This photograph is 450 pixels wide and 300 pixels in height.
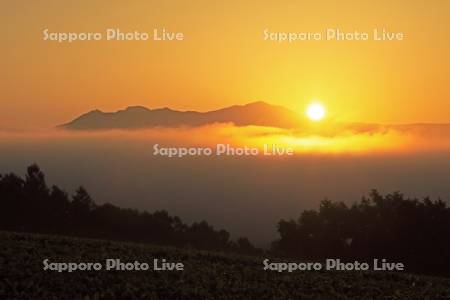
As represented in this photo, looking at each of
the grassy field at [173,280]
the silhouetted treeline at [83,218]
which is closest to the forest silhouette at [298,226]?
the silhouetted treeline at [83,218]

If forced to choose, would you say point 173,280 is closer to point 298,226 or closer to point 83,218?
point 298,226

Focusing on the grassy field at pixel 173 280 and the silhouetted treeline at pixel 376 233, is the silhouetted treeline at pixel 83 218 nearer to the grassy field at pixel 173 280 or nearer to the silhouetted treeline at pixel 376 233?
the silhouetted treeline at pixel 376 233

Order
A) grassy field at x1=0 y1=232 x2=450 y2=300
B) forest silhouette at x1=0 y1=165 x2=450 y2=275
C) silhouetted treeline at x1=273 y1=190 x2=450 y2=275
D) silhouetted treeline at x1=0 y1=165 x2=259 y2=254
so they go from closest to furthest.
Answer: grassy field at x1=0 y1=232 x2=450 y2=300
silhouetted treeline at x1=273 y1=190 x2=450 y2=275
forest silhouette at x1=0 y1=165 x2=450 y2=275
silhouetted treeline at x1=0 y1=165 x2=259 y2=254

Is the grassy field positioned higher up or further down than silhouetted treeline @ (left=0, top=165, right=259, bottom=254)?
further down

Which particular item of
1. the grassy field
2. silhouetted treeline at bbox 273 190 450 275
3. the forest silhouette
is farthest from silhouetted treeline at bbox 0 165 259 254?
the grassy field

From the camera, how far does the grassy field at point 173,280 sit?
86.1ft

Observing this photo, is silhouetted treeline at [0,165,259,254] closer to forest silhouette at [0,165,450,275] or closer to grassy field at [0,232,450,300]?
forest silhouette at [0,165,450,275]

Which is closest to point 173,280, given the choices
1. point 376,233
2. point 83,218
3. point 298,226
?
point 376,233

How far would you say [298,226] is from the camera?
2835 inches

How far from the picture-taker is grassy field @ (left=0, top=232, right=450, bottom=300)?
26234mm

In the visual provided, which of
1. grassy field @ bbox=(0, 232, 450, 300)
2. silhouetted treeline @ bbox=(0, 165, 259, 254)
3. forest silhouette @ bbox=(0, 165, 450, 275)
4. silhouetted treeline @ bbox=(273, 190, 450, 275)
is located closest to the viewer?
grassy field @ bbox=(0, 232, 450, 300)

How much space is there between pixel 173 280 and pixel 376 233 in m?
40.7

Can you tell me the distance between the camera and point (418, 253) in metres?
63.3

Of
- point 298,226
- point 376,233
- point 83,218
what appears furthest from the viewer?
point 83,218
